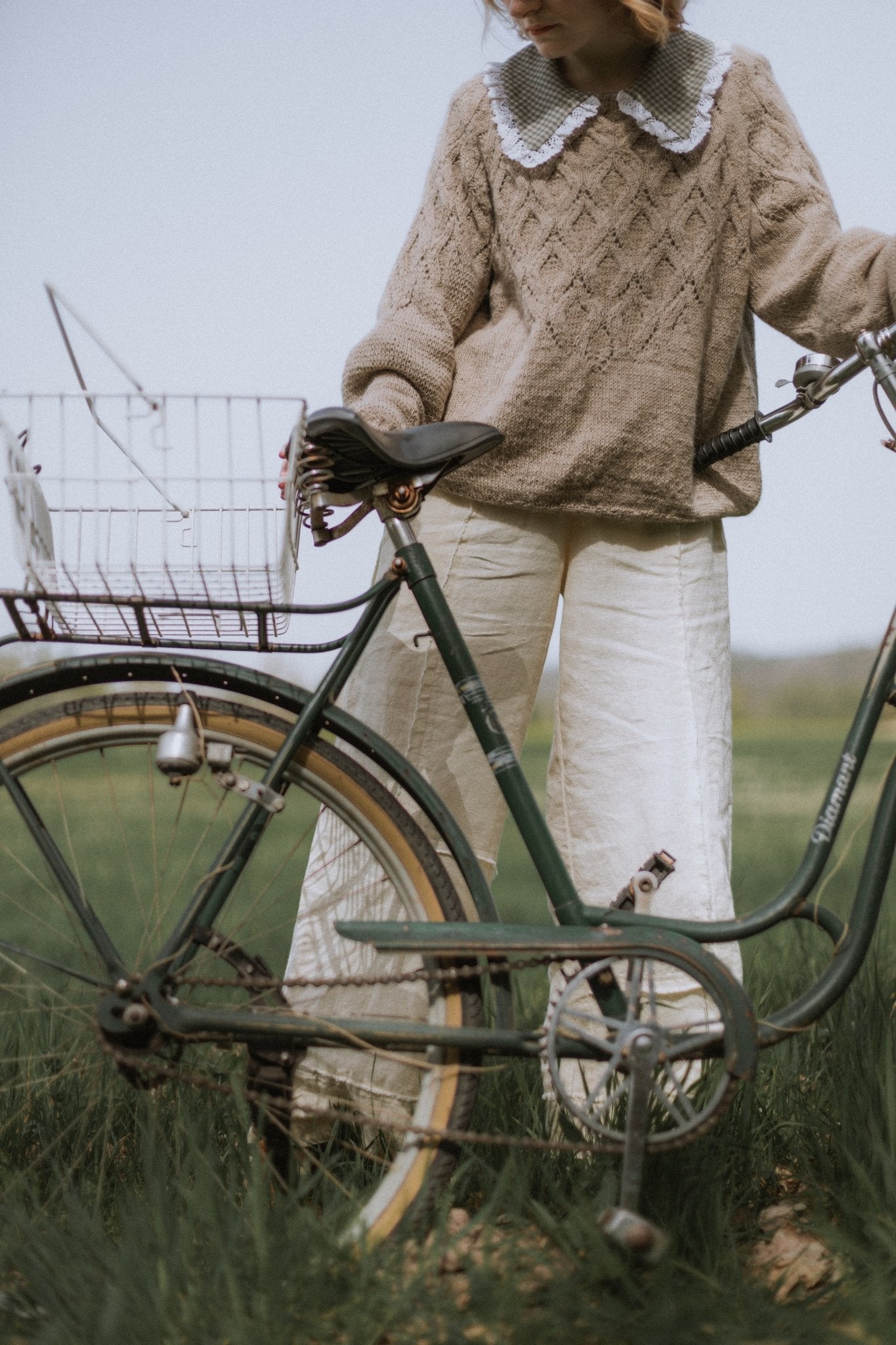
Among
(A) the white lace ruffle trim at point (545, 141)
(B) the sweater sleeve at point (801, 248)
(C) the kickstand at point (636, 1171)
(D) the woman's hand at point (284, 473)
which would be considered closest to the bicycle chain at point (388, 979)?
(C) the kickstand at point (636, 1171)

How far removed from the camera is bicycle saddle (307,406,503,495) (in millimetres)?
1788

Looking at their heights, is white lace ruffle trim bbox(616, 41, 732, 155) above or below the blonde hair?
below

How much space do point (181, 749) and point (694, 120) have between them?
4.47 feet

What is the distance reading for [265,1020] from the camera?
1.80 metres

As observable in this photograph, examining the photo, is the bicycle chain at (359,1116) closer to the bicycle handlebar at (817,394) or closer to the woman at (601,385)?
the woman at (601,385)

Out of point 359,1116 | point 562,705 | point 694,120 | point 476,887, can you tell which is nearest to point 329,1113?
point 359,1116

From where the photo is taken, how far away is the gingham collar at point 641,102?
213 centimetres

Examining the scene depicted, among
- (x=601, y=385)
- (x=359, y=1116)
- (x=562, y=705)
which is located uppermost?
(x=601, y=385)

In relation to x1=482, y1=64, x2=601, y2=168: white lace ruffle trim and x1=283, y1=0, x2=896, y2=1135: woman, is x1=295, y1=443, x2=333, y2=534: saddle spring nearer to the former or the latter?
x1=283, y1=0, x2=896, y2=1135: woman

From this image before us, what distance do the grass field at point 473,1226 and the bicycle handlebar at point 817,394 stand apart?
21.3 inches

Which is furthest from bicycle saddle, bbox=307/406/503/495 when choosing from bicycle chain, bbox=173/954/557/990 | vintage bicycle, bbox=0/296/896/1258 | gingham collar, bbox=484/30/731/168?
bicycle chain, bbox=173/954/557/990

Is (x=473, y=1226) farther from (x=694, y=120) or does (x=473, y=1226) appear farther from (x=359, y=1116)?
(x=694, y=120)

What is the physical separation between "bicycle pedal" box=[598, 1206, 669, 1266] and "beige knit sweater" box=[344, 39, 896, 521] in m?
1.12

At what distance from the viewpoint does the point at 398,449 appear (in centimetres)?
182
